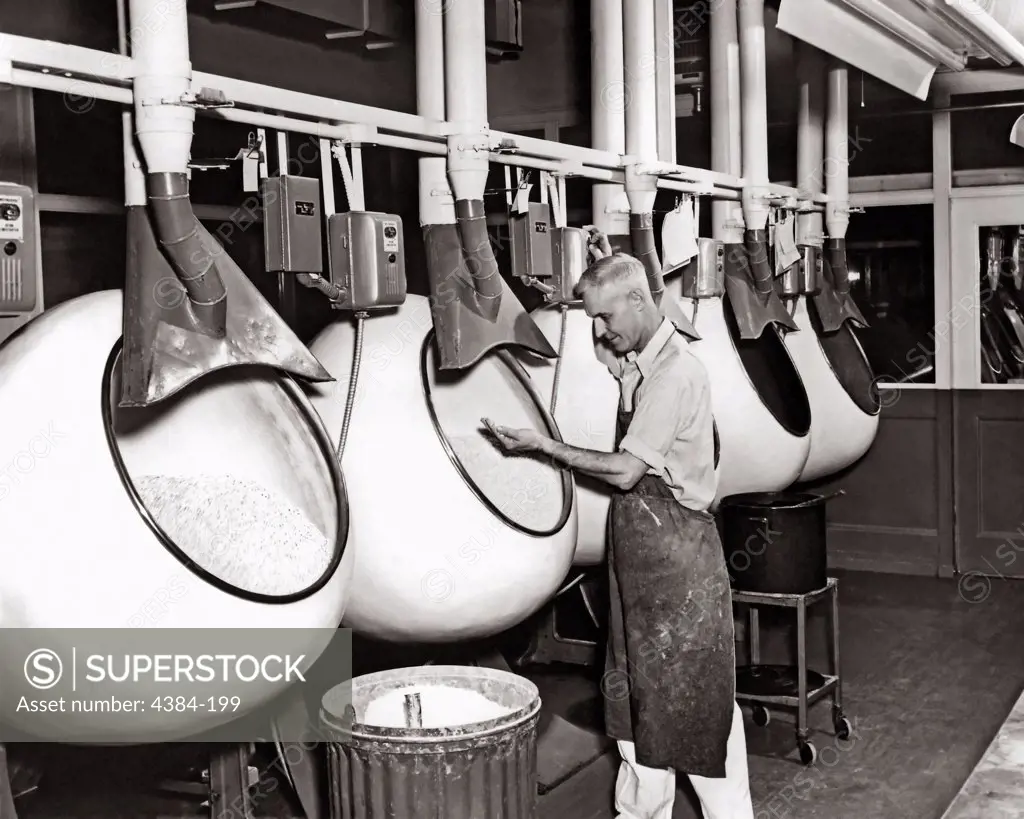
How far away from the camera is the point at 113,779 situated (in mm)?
3770

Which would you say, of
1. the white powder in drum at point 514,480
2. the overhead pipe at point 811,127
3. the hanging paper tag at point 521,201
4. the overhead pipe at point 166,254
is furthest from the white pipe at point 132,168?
the overhead pipe at point 811,127

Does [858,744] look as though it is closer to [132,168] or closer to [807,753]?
[807,753]

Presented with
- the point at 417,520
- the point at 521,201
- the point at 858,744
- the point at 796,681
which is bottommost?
the point at 858,744

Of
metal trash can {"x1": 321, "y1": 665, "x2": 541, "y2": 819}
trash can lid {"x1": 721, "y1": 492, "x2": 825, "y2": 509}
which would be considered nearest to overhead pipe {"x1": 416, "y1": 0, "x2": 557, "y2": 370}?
metal trash can {"x1": 321, "y1": 665, "x2": 541, "y2": 819}

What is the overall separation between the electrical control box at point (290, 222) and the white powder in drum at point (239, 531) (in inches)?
18.5

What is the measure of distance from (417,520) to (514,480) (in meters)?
0.47

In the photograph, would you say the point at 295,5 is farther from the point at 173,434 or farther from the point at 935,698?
the point at 935,698

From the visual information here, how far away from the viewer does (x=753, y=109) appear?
472cm

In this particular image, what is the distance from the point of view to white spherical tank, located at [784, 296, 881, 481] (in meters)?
5.09

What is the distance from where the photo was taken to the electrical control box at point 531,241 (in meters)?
3.44

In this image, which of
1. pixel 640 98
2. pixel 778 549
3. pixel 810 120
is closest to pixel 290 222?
pixel 640 98

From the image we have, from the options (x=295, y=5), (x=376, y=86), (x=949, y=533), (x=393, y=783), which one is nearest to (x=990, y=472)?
(x=949, y=533)

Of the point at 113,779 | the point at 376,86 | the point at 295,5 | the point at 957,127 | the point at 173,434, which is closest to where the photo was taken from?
the point at 173,434

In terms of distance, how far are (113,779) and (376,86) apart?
278cm
